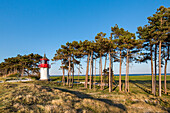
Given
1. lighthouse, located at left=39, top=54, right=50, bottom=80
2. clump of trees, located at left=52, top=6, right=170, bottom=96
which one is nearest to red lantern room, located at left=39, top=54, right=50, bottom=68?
lighthouse, located at left=39, top=54, right=50, bottom=80

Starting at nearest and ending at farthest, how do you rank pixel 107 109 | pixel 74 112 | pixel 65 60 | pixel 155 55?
pixel 74 112 < pixel 107 109 < pixel 155 55 < pixel 65 60

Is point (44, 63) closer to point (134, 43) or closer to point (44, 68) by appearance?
point (44, 68)

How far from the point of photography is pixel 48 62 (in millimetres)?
45969

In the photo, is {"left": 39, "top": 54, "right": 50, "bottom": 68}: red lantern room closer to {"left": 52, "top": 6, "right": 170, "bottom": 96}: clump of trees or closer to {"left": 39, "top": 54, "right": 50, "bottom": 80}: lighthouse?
{"left": 39, "top": 54, "right": 50, "bottom": 80}: lighthouse

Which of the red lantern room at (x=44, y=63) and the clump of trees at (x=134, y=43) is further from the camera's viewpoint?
the red lantern room at (x=44, y=63)

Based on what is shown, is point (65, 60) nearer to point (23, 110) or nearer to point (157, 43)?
point (157, 43)

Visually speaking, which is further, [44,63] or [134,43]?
[44,63]

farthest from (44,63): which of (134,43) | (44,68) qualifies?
(134,43)

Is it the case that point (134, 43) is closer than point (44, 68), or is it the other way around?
point (134, 43)

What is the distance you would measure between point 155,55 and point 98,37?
42.8ft

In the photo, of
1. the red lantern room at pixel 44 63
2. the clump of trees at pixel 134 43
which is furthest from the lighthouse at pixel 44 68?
the clump of trees at pixel 134 43

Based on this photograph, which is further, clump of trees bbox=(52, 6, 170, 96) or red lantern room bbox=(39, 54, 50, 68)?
red lantern room bbox=(39, 54, 50, 68)

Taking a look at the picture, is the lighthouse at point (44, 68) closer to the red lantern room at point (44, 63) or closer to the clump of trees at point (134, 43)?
the red lantern room at point (44, 63)

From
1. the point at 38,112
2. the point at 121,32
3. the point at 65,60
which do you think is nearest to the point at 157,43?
the point at 121,32
